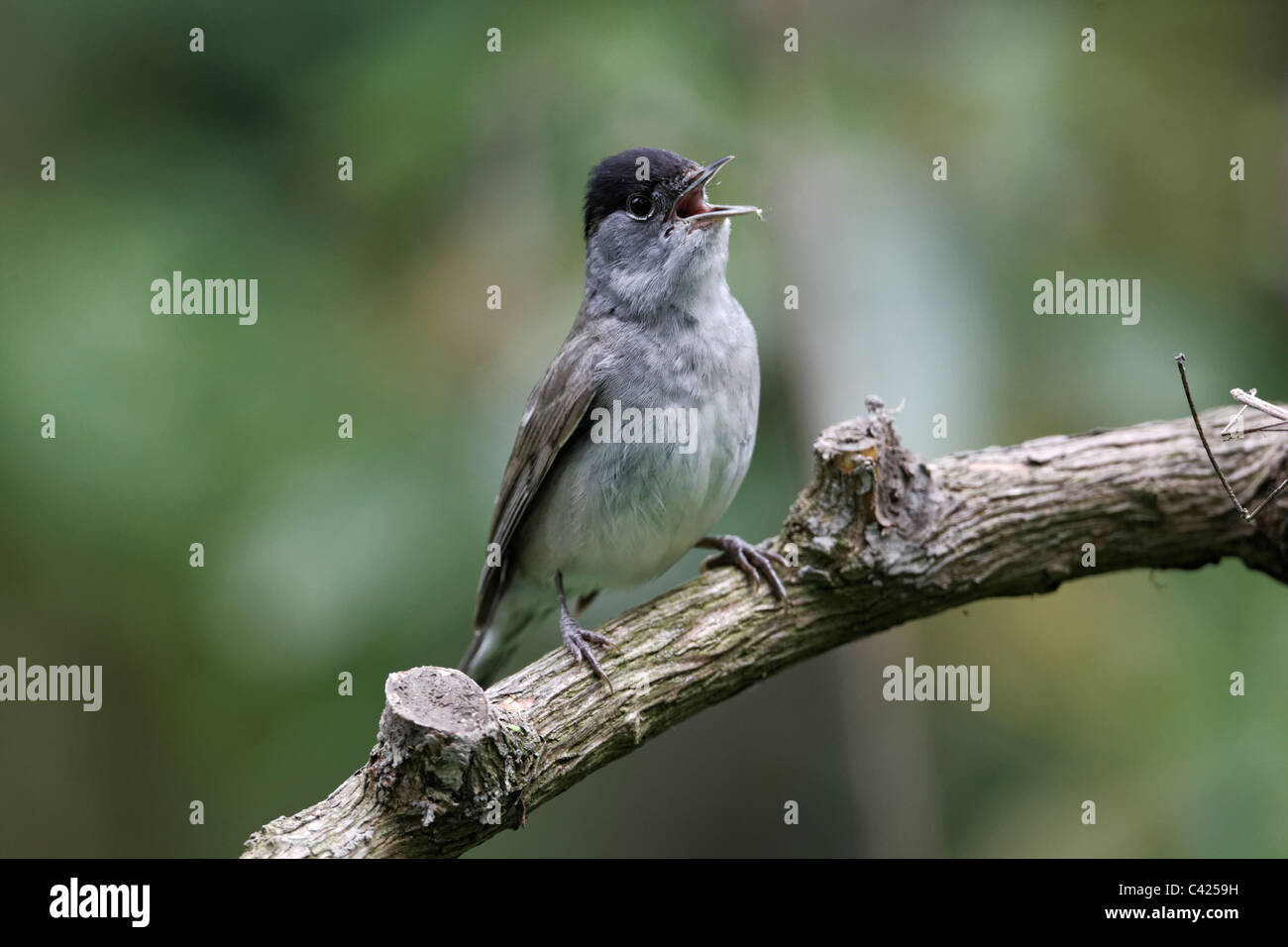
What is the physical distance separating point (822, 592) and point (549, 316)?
1343 millimetres

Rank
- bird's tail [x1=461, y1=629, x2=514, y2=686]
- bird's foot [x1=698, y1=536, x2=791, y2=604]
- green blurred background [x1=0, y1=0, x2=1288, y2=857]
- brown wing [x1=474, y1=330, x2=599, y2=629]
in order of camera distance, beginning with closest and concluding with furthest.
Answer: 1. green blurred background [x1=0, y1=0, x2=1288, y2=857]
2. bird's foot [x1=698, y1=536, x2=791, y2=604]
3. brown wing [x1=474, y1=330, x2=599, y2=629]
4. bird's tail [x1=461, y1=629, x2=514, y2=686]

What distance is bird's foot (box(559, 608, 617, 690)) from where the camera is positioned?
3.60 meters

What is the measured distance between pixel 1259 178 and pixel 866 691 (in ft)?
8.34

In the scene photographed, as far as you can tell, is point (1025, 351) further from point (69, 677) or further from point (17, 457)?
point (69, 677)

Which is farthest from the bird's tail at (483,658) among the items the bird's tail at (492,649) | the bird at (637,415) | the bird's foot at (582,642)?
the bird's foot at (582,642)

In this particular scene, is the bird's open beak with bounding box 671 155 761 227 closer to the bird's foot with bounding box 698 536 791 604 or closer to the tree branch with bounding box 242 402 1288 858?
the tree branch with bounding box 242 402 1288 858

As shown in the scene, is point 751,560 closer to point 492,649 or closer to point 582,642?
point 582,642

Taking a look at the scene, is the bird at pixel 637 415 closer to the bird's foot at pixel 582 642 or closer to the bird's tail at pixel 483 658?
the bird's foot at pixel 582 642

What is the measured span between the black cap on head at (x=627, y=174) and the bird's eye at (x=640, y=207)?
2 centimetres

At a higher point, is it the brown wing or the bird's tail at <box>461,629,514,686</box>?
the brown wing

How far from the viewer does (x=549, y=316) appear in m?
4.05

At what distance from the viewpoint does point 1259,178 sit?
4574 mm

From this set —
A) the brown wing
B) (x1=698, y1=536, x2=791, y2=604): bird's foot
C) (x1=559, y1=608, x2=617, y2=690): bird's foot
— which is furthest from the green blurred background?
(x1=559, y1=608, x2=617, y2=690): bird's foot
